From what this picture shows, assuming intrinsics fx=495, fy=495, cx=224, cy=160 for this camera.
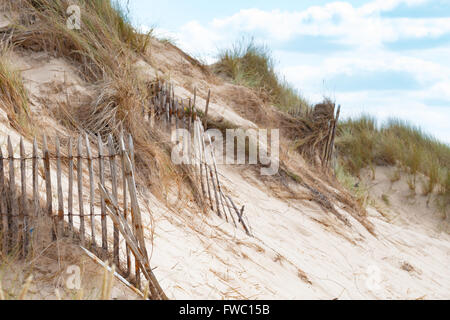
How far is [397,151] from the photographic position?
10086 millimetres

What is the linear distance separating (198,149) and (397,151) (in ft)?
18.8

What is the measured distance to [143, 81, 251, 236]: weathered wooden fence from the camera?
5.26 metres

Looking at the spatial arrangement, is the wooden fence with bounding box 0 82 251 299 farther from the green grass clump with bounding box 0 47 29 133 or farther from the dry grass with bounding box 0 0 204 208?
the dry grass with bounding box 0 0 204 208

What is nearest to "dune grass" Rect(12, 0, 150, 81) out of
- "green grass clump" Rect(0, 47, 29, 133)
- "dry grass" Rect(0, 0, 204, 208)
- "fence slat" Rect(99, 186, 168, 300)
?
"dry grass" Rect(0, 0, 204, 208)

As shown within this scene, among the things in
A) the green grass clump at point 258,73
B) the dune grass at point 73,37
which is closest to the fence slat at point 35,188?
the dune grass at point 73,37

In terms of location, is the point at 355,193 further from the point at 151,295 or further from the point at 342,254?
the point at 151,295


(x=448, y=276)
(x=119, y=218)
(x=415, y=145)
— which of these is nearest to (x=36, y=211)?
(x=119, y=218)

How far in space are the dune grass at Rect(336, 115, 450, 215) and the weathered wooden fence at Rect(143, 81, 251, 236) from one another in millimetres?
4695

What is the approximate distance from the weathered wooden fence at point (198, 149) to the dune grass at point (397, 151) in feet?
15.4

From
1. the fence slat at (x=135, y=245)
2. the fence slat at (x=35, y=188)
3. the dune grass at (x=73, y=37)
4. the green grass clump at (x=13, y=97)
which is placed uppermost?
the dune grass at (x=73, y=37)

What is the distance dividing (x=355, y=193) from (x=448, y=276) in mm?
2636

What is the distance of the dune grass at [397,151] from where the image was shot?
9461 mm

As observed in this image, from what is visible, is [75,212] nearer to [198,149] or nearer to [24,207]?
[24,207]

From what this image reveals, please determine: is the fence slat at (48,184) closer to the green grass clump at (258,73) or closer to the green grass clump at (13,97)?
the green grass clump at (13,97)
